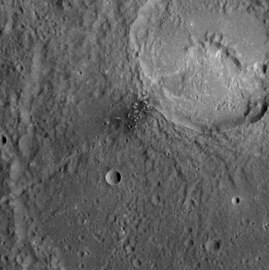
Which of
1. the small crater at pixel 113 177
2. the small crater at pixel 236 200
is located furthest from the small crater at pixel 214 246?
the small crater at pixel 113 177

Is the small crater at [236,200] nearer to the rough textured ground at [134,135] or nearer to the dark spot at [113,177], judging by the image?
the rough textured ground at [134,135]

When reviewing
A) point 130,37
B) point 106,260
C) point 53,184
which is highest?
point 130,37

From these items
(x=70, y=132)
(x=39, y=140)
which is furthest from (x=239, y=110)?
(x=39, y=140)

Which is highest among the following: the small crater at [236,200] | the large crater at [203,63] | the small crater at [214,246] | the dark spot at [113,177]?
the large crater at [203,63]

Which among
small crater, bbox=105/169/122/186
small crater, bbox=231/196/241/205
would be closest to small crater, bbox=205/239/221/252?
small crater, bbox=231/196/241/205

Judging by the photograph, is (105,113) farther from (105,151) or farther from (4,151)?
(4,151)

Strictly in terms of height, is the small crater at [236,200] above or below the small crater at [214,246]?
above

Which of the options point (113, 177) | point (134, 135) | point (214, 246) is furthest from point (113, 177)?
point (214, 246)
